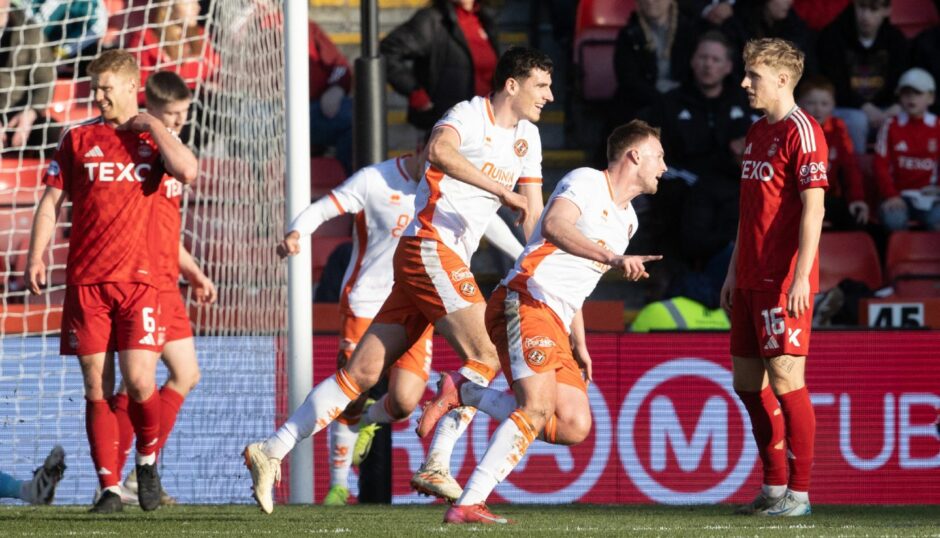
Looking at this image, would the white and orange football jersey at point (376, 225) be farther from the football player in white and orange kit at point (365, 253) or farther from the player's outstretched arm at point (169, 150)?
the player's outstretched arm at point (169, 150)

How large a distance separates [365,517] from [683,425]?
2627 millimetres

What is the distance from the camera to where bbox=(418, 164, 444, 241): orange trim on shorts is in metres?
6.78

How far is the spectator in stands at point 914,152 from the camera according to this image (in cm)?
1129

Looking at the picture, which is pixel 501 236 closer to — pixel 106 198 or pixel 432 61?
pixel 106 198

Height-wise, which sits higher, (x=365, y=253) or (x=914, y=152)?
(x=914, y=152)

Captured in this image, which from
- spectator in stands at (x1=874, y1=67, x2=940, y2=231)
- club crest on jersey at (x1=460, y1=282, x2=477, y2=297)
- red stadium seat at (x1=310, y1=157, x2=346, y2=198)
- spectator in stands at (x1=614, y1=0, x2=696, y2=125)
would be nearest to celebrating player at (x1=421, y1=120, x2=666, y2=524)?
club crest on jersey at (x1=460, y1=282, x2=477, y2=297)

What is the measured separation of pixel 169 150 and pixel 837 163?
593 cm

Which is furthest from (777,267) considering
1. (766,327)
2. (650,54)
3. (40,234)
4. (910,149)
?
(910,149)

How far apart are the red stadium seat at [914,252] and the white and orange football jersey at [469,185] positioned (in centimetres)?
472

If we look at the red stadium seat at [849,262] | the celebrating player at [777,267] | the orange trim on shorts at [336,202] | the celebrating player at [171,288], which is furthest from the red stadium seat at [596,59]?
the celebrating player at [777,267]

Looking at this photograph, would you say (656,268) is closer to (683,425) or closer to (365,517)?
(683,425)

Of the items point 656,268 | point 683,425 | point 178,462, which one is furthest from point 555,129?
point 178,462

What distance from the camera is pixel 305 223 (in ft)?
23.4

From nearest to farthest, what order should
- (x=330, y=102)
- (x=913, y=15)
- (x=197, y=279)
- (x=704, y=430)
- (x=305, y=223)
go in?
(x=305, y=223) < (x=197, y=279) < (x=704, y=430) < (x=330, y=102) < (x=913, y=15)
